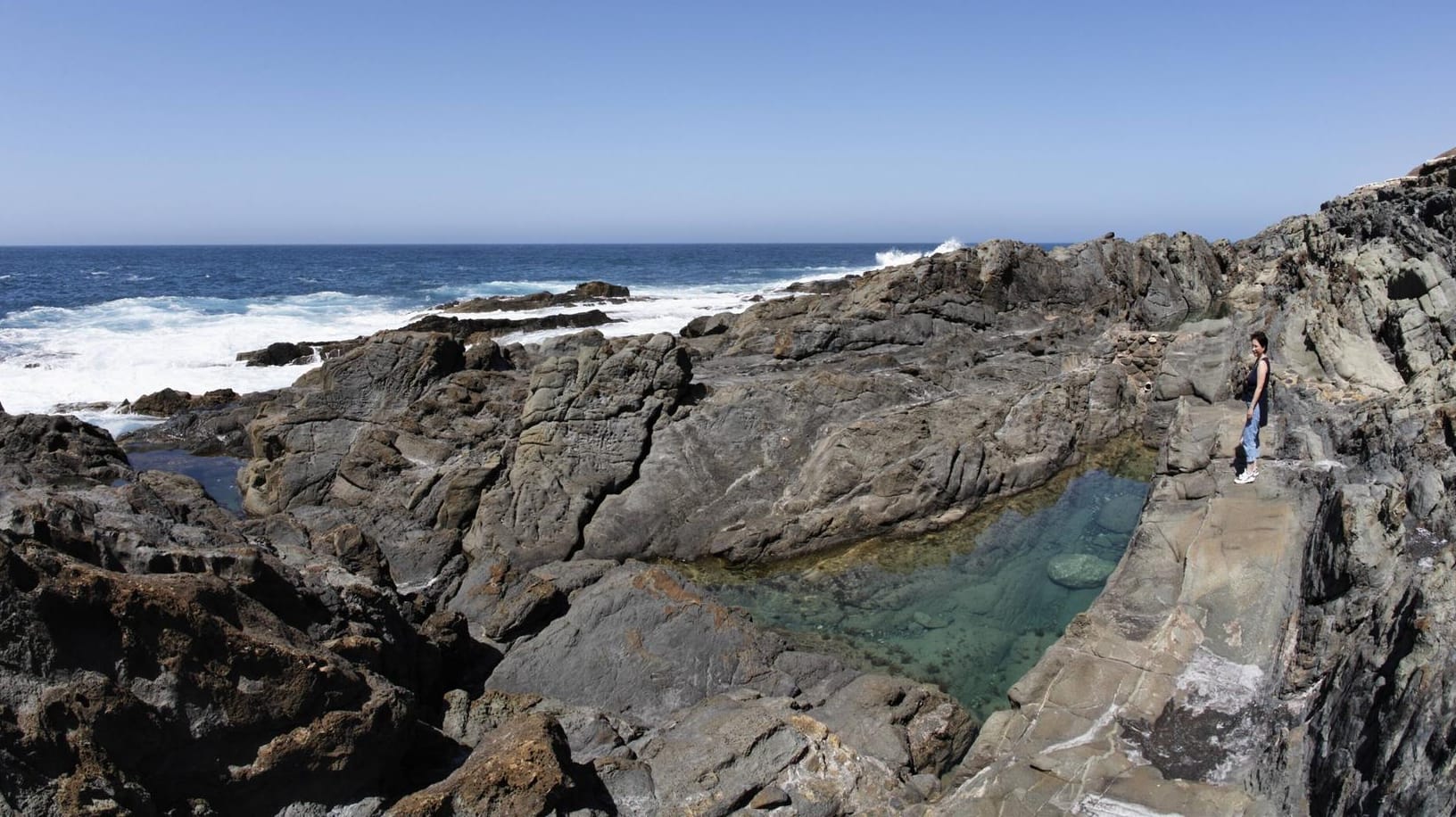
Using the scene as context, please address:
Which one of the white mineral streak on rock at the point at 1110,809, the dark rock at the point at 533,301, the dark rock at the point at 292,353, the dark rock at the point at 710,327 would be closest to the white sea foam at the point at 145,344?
the dark rock at the point at 292,353

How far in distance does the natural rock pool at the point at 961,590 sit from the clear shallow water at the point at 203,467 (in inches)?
415

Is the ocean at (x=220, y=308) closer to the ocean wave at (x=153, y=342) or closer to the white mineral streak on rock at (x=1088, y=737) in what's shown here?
the ocean wave at (x=153, y=342)

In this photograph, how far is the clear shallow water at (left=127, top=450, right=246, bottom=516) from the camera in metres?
18.1

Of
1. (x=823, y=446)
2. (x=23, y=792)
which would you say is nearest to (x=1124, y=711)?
(x=23, y=792)

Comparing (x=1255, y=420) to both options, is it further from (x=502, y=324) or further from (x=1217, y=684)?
(x=502, y=324)

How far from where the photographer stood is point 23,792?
16.2ft

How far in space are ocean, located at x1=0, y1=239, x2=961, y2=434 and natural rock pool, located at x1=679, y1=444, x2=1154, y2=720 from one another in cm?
2054

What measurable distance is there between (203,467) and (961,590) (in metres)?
17.2

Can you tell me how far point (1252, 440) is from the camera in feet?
34.8

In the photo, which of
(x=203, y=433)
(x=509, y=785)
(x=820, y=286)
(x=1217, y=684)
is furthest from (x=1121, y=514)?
(x=820, y=286)

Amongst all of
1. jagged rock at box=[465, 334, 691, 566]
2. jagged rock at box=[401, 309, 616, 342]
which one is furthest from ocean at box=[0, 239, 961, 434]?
jagged rock at box=[465, 334, 691, 566]

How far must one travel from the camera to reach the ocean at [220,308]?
28.5m

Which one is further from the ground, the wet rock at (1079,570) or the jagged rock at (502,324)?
the jagged rock at (502,324)

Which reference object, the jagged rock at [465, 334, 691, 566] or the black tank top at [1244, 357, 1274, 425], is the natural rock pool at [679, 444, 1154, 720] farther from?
the black tank top at [1244, 357, 1274, 425]
